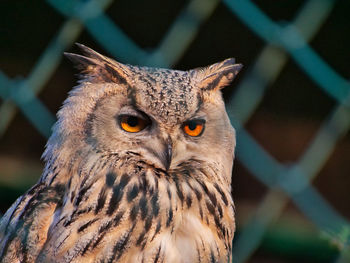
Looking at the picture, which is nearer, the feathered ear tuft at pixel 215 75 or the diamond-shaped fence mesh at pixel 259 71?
the diamond-shaped fence mesh at pixel 259 71

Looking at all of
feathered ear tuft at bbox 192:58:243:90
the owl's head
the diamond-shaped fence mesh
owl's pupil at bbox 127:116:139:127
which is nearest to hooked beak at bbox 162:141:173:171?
the owl's head

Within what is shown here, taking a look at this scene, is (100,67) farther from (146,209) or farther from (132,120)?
(146,209)

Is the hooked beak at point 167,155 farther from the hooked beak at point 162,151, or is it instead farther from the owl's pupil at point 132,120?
the owl's pupil at point 132,120

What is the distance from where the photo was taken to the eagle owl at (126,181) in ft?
5.11

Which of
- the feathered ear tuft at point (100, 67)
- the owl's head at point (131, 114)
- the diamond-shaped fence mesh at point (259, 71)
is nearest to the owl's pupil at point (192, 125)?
the owl's head at point (131, 114)

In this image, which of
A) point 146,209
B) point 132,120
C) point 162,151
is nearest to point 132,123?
point 132,120

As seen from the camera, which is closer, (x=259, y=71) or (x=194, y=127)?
(x=259, y=71)

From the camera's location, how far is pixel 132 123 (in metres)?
1.68

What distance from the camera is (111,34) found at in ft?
4.39

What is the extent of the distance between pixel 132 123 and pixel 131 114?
1.6 inches

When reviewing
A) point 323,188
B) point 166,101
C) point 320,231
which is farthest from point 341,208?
point 320,231

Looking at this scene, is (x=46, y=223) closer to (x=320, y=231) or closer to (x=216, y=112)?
(x=216, y=112)

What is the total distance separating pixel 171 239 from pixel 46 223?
0.30 m

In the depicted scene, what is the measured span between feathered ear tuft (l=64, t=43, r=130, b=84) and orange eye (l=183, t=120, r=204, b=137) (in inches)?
7.9
